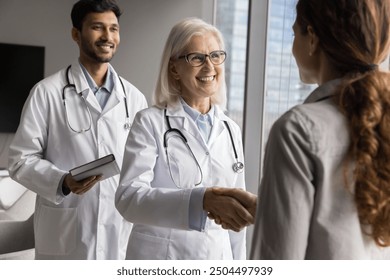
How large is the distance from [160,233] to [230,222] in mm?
257

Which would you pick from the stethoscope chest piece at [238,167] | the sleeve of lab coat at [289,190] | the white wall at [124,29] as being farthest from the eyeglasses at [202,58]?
the white wall at [124,29]

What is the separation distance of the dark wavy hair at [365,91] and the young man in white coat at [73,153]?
131cm

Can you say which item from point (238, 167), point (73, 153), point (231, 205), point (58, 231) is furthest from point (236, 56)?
point (231, 205)

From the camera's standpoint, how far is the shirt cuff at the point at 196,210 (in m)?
1.57

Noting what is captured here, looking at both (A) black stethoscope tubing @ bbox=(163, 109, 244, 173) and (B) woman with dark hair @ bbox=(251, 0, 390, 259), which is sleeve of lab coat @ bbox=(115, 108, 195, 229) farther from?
(B) woman with dark hair @ bbox=(251, 0, 390, 259)

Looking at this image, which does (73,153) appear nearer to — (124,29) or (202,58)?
(202,58)

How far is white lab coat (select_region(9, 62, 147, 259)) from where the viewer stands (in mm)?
2244

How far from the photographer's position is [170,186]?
5.65ft

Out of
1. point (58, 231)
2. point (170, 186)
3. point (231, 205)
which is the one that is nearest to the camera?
point (231, 205)

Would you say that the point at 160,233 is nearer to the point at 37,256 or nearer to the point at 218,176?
the point at 218,176

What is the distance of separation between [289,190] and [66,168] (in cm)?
147

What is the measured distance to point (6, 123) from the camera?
5195 mm

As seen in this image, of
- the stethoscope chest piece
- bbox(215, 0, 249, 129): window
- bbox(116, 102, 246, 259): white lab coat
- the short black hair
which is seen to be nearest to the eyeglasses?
bbox(116, 102, 246, 259): white lab coat
